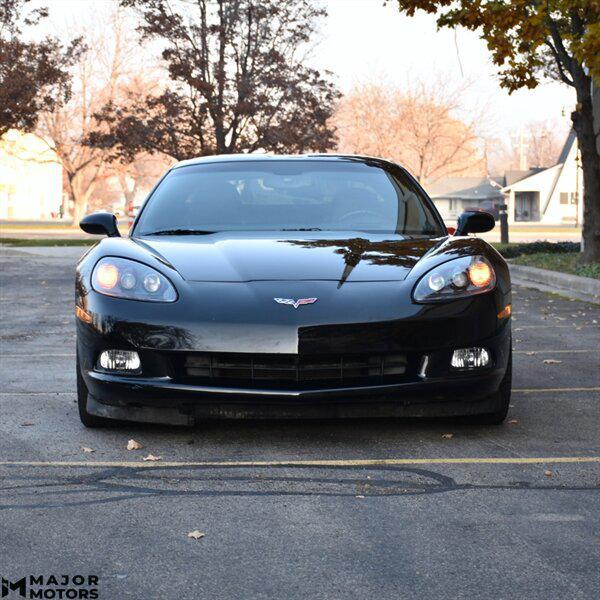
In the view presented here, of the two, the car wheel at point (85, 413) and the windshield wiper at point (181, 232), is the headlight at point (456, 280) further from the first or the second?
the car wheel at point (85, 413)

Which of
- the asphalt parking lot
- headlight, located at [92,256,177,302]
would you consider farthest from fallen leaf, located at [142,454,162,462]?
headlight, located at [92,256,177,302]

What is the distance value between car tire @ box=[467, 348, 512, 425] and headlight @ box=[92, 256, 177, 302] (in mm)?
1663

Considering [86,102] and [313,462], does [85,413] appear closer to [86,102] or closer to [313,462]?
[313,462]

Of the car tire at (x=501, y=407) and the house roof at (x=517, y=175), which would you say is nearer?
the car tire at (x=501, y=407)

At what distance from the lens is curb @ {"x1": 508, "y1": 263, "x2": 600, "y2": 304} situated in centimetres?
1524

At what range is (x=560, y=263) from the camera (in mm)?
20078

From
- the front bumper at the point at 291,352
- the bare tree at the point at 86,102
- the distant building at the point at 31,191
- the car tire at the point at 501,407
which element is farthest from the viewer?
the distant building at the point at 31,191

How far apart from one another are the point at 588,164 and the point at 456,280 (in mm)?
14615

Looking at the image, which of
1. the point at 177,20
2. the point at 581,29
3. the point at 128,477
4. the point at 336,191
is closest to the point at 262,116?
the point at 177,20

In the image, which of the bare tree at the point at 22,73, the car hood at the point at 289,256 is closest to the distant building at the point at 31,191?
the bare tree at the point at 22,73

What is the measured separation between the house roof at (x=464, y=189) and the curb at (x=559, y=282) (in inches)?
3084

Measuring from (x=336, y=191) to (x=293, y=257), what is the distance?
1.27m

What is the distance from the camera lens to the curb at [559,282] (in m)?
15.2

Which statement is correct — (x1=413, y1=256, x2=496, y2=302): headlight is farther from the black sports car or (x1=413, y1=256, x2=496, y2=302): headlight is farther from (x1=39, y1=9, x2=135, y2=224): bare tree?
(x1=39, y1=9, x2=135, y2=224): bare tree
